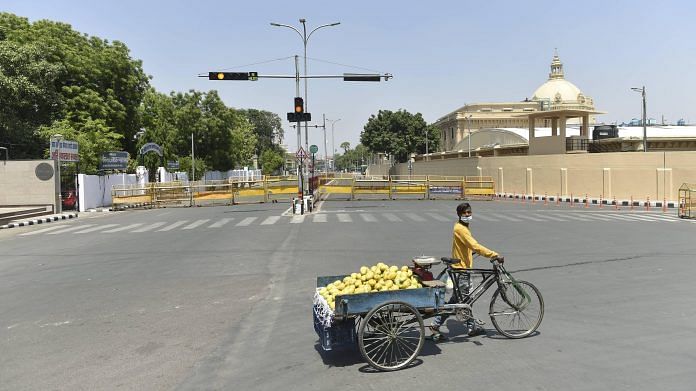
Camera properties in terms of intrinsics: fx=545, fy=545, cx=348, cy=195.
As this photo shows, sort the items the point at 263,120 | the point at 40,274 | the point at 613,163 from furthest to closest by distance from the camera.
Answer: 1. the point at 263,120
2. the point at 613,163
3. the point at 40,274

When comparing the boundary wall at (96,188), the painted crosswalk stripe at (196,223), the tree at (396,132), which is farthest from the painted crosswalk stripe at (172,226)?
the tree at (396,132)

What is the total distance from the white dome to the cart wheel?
107 metres

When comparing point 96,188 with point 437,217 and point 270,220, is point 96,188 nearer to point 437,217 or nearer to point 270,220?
point 270,220

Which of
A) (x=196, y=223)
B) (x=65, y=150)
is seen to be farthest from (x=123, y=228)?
(x=65, y=150)

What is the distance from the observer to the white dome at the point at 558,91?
104938 millimetres

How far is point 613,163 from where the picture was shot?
3694cm

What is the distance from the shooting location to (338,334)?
534 centimetres

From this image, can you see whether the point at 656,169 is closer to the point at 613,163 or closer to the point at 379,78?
the point at 613,163

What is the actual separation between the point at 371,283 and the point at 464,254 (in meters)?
1.36

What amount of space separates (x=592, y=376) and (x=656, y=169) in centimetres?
3440

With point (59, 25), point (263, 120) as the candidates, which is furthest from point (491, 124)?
point (59, 25)

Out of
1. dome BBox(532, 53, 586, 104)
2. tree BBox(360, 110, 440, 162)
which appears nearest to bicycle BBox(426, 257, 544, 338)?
tree BBox(360, 110, 440, 162)

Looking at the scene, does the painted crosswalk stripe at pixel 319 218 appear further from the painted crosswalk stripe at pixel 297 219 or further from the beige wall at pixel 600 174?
the beige wall at pixel 600 174

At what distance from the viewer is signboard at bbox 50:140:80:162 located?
95.0ft
